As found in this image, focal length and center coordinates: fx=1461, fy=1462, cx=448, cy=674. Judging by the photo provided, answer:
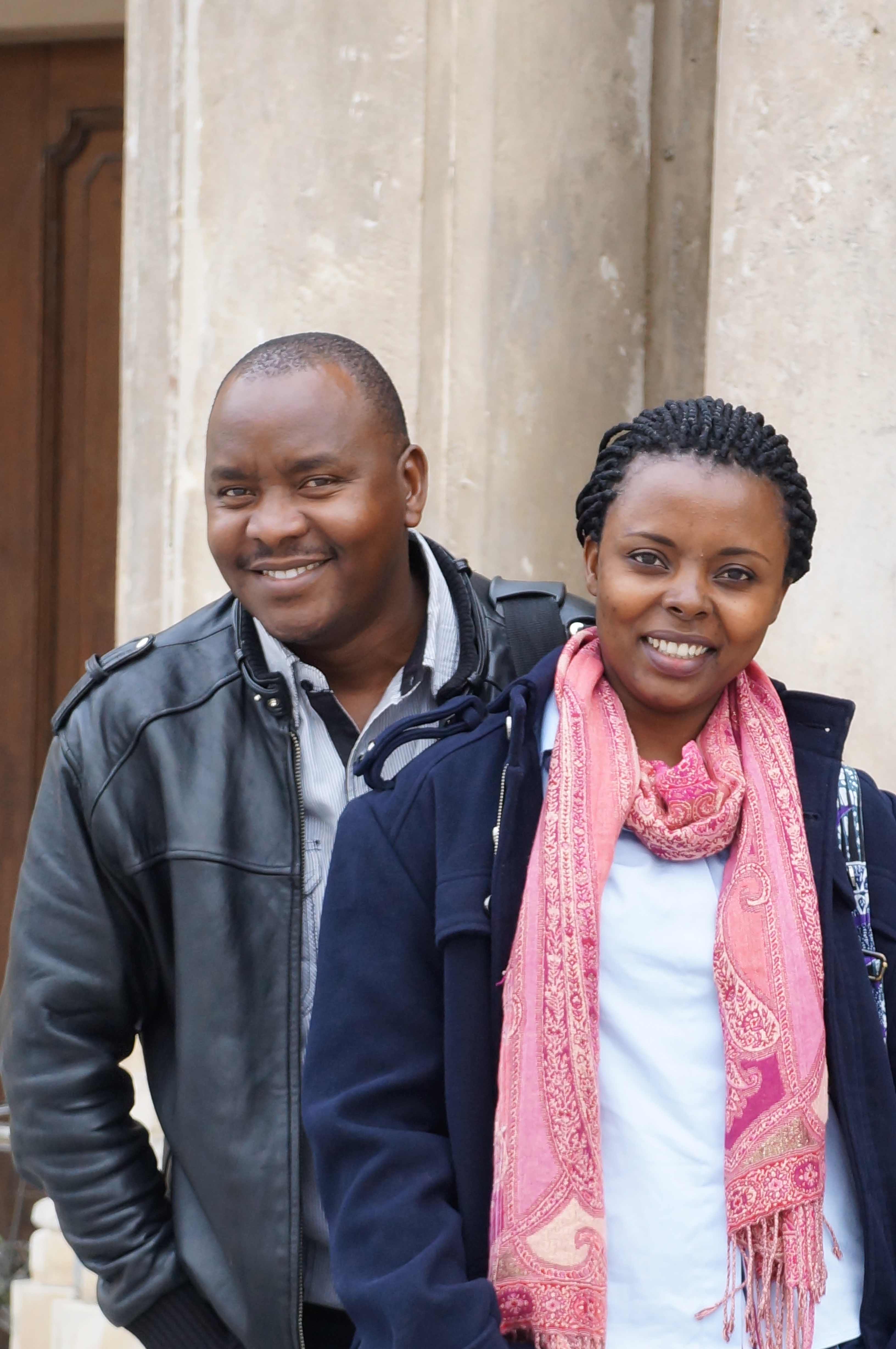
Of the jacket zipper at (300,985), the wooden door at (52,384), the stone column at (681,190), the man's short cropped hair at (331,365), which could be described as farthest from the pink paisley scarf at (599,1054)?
the wooden door at (52,384)

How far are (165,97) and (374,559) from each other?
5.51ft

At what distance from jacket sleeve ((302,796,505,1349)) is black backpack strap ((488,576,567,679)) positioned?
537 mm

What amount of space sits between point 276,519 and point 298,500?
5cm

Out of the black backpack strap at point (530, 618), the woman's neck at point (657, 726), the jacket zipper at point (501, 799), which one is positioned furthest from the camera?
the black backpack strap at point (530, 618)

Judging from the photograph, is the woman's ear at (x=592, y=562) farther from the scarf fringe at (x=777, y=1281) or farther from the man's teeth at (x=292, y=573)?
the scarf fringe at (x=777, y=1281)

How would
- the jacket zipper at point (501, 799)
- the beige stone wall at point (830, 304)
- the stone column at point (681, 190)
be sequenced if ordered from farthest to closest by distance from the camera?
the stone column at point (681, 190) → the beige stone wall at point (830, 304) → the jacket zipper at point (501, 799)

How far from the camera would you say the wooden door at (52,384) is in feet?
12.6

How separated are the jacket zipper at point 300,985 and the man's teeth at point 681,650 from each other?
0.54 metres

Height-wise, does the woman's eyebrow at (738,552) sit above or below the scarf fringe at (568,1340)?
above

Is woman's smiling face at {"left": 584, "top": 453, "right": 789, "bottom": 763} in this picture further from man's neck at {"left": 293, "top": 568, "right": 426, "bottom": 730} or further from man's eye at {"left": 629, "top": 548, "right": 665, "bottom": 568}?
man's neck at {"left": 293, "top": 568, "right": 426, "bottom": 730}

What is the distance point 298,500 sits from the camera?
190 cm

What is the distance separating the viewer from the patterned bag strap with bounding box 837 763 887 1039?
1644 mm

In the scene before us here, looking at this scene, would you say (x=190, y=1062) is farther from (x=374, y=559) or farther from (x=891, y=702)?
(x=891, y=702)

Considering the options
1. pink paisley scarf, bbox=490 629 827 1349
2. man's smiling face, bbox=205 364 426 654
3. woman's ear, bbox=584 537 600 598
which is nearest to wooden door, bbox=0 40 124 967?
man's smiling face, bbox=205 364 426 654
